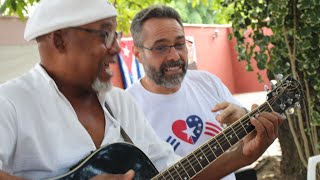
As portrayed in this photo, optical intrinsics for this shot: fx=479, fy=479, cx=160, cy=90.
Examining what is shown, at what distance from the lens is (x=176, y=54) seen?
2.42 meters

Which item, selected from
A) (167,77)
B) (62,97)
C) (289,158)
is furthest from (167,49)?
(289,158)

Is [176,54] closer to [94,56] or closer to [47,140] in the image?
[94,56]

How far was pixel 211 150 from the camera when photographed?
1.93m

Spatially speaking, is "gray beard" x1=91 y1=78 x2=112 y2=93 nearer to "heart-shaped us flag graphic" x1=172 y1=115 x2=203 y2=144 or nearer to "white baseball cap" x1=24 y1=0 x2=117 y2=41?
"white baseball cap" x1=24 y1=0 x2=117 y2=41

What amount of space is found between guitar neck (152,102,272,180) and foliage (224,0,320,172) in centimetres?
152

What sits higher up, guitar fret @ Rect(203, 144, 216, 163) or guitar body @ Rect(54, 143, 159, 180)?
guitar body @ Rect(54, 143, 159, 180)

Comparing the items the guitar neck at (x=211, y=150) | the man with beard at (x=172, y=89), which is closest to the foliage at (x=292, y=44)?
the man with beard at (x=172, y=89)

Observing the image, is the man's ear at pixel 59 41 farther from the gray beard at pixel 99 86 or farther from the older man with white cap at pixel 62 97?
the gray beard at pixel 99 86

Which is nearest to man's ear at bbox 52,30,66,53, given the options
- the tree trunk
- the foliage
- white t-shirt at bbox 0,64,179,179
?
white t-shirt at bbox 0,64,179,179

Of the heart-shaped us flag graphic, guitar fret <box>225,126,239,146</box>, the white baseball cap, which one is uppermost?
the white baseball cap

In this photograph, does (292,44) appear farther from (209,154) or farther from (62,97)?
(62,97)

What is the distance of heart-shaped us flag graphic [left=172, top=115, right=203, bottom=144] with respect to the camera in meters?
2.39

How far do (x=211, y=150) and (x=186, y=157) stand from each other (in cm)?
11

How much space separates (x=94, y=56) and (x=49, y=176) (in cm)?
46
